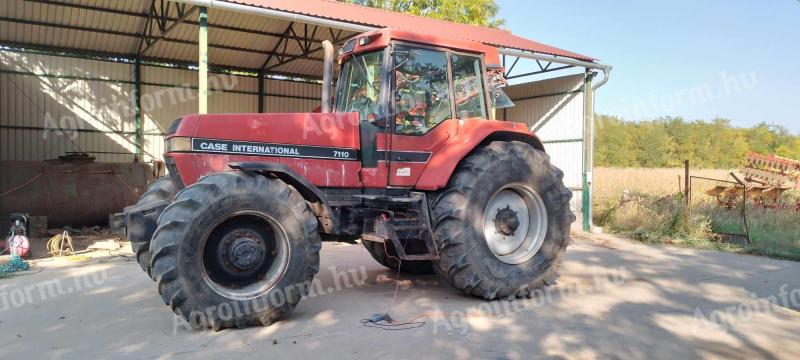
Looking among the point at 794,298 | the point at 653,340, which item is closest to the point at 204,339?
the point at 653,340

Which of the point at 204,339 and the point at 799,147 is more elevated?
the point at 799,147

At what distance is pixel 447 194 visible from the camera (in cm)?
530

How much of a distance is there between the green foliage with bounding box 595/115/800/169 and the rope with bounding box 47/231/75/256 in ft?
127

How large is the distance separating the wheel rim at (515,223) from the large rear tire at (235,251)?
1.97m

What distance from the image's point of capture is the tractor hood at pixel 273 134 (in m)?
4.75

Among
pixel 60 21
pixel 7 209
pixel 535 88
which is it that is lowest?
pixel 7 209

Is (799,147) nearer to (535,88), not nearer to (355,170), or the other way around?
(535,88)

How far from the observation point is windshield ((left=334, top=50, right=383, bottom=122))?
5.47 metres

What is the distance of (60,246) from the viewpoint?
29.9ft

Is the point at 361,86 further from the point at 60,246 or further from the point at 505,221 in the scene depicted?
the point at 60,246

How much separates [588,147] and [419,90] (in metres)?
8.19

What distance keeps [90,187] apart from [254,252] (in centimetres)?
803

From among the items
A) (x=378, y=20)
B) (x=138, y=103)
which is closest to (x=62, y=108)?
(x=138, y=103)

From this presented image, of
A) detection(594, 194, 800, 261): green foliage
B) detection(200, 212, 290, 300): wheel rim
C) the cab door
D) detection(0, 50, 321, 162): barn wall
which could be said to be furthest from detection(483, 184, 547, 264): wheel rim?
detection(0, 50, 321, 162): barn wall
